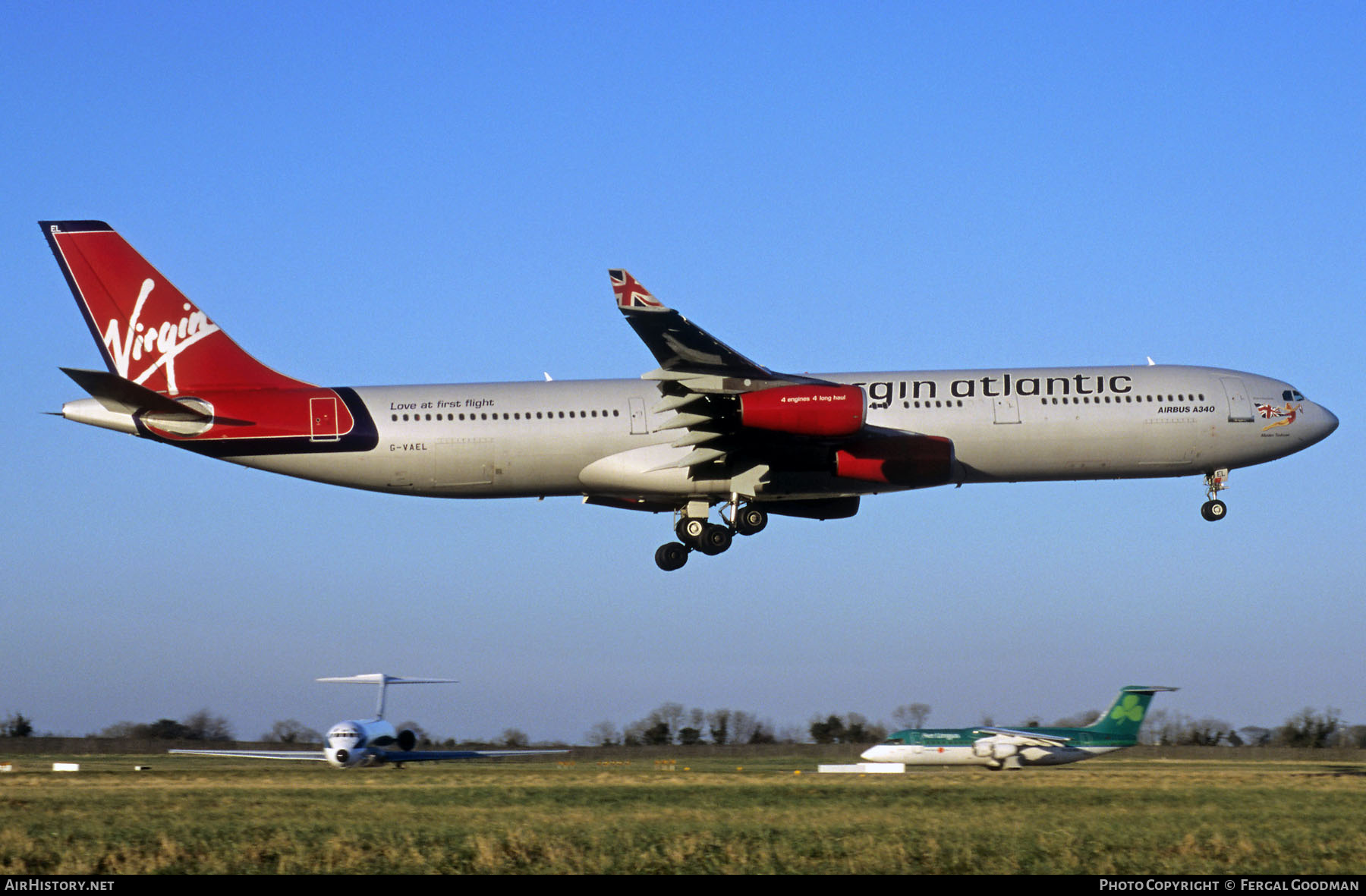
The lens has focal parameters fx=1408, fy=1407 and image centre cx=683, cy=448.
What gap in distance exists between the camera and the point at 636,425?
4316 cm

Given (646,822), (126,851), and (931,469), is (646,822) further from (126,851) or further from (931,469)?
(931,469)

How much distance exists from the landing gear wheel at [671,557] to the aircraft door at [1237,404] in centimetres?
1798

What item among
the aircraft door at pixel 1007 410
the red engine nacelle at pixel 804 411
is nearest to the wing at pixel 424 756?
the red engine nacelle at pixel 804 411

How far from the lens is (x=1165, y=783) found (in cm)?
3650

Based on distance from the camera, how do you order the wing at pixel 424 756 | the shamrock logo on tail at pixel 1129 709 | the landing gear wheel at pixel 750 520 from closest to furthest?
the landing gear wheel at pixel 750 520 < the wing at pixel 424 756 < the shamrock logo on tail at pixel 1129 709

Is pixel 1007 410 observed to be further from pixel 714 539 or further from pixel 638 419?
pixel 638 419

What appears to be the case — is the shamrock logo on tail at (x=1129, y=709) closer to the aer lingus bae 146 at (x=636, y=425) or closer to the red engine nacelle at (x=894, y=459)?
the aer lingus bae 146 at (x=636, y=425)

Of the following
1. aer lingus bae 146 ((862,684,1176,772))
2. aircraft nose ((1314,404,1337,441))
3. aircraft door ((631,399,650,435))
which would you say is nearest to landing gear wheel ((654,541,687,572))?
aircraft door ((631,399,650,435))

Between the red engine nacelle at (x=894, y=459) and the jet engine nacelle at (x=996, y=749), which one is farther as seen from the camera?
the jet engine nacelle at (x=996, y=749)

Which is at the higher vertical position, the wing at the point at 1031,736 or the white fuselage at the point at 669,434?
the white fuselage at the point at 669,434

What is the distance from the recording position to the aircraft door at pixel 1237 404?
147 ft

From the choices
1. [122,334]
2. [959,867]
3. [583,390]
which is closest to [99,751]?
[122,334]
